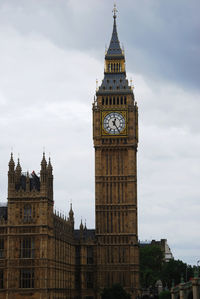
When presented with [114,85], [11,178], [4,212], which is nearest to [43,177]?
[11,178]

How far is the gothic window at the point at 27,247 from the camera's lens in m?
110

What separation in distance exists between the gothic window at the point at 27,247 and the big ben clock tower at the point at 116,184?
28.0 m

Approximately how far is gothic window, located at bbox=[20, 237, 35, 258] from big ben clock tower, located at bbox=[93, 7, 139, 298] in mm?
28013

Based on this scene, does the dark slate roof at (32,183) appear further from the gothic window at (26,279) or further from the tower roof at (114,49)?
the tower roof at (114,49)

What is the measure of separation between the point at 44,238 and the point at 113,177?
31.7 meters

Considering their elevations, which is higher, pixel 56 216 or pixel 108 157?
pixel 108 157

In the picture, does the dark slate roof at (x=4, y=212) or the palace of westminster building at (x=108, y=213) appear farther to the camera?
the palace of westminster building at (x=108, y=213)

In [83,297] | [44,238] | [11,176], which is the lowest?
[83,297]

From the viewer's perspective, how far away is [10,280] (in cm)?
10856

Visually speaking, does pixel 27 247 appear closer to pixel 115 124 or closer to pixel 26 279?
pixel 26 279

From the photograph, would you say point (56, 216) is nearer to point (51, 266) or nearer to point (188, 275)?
point (51, 266)

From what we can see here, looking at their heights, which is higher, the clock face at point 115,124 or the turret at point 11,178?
the clock face at point 115,124

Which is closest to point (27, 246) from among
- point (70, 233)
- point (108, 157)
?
point (70, 233)

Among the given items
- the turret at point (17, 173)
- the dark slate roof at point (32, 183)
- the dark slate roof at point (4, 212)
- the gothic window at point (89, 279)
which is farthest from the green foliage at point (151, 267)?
the turret at point (17, 173)
